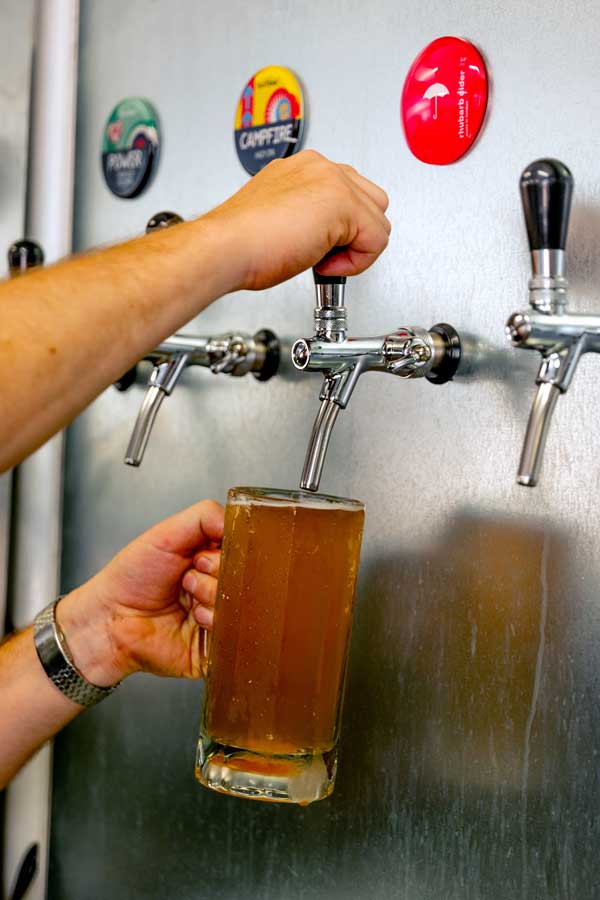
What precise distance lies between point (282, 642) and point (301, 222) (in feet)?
0.92

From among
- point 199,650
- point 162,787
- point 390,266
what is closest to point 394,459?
point 390,266

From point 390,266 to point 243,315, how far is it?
0.67 feet

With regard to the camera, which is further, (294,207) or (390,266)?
(390,266)

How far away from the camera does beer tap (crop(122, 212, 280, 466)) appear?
37.4 inches

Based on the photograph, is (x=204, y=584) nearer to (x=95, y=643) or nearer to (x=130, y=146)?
(x=95, y=643)

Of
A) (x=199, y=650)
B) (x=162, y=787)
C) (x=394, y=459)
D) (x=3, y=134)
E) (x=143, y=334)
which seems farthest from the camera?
(x=3, y=134)

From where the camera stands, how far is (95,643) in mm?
1054

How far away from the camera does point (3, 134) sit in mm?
1275

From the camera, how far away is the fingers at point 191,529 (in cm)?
98

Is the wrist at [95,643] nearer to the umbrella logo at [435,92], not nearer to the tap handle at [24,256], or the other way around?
the tap handle at [24,256]

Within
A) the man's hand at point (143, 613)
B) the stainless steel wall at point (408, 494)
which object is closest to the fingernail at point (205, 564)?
the man's hand at point (143, 613)

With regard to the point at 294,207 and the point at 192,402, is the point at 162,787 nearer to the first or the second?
the point at 192,402

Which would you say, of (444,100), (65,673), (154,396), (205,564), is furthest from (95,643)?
(444,100)

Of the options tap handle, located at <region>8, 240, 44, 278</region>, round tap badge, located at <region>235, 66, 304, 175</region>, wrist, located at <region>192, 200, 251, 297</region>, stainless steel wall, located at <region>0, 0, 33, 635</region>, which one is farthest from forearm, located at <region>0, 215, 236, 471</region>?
stainless steel wall, located at <region>0, 0, 33, 635</region>
